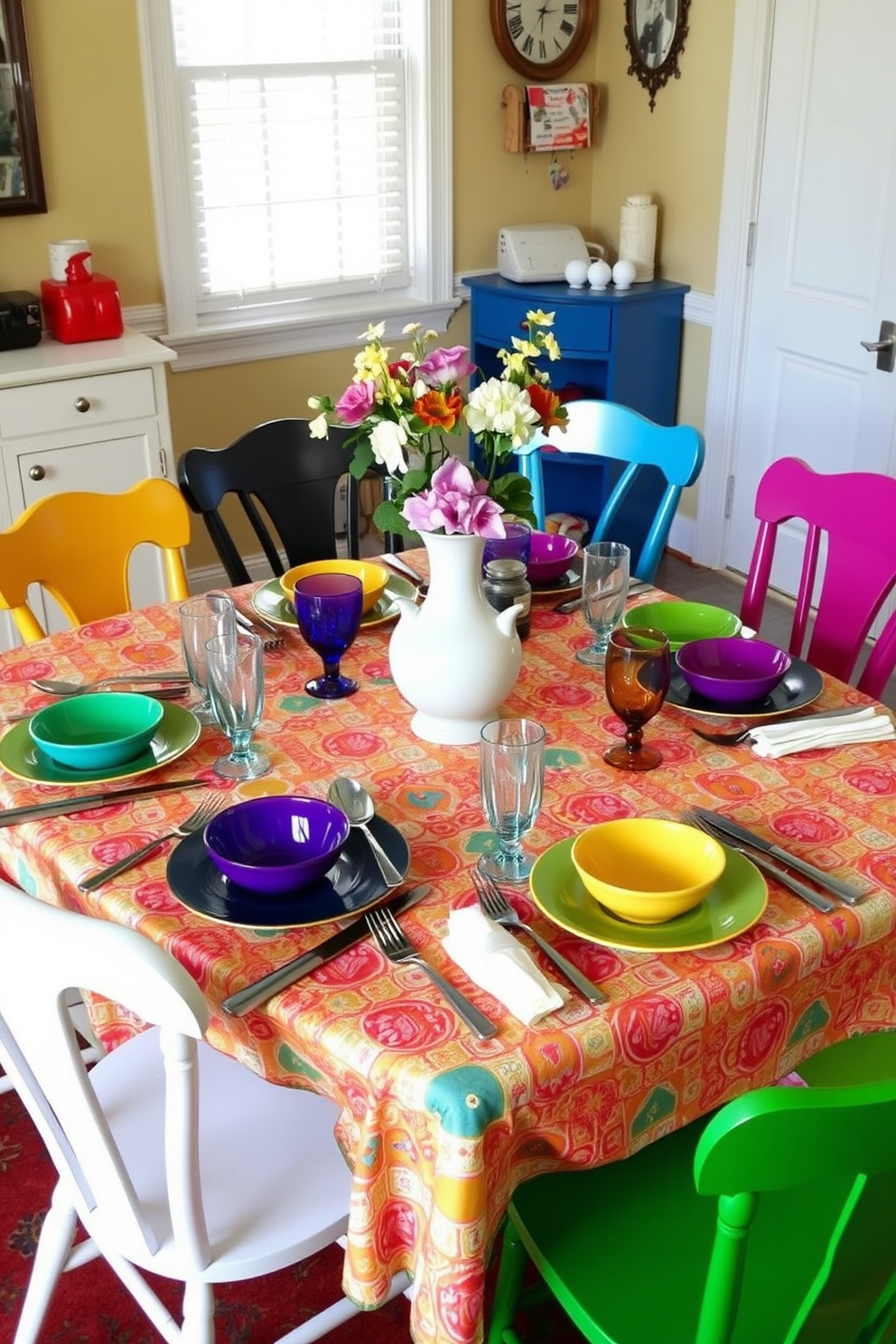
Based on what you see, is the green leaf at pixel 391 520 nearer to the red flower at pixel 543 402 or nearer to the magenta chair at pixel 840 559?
the red flower at pixel 543 402

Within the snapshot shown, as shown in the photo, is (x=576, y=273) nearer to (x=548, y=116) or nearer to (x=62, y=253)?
(x=548, y=116)

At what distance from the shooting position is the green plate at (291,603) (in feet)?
6.73

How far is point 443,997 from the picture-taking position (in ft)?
4.10

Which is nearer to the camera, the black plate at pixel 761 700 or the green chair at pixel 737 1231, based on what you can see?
the green chair at pixel 737 1231

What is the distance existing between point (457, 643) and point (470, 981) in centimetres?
51

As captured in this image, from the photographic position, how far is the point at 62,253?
11.0 feet

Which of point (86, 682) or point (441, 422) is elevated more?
point (441, 422)

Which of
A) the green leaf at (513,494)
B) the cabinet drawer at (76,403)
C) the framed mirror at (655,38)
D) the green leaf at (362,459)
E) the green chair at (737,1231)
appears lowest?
the green chair at (737,1231)

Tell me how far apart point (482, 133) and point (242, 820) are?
3188mm

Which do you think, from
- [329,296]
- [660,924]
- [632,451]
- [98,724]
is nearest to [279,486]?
[632,451]

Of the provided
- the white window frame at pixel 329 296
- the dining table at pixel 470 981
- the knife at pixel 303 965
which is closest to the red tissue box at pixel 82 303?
the white window frame at pixel 329 296

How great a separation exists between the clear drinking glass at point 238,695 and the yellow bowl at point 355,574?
0.40m

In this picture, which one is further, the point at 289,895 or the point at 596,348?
the point at 596,348

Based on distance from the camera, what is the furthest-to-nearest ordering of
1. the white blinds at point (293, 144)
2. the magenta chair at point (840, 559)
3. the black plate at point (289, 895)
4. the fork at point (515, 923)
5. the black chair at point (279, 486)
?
the white blinds at point (293, 144) < the black chair at point (279, 486) < the magenta chair at point (840, 559) < the black plate at point (289, 895) < the fork at point (515, 923)
